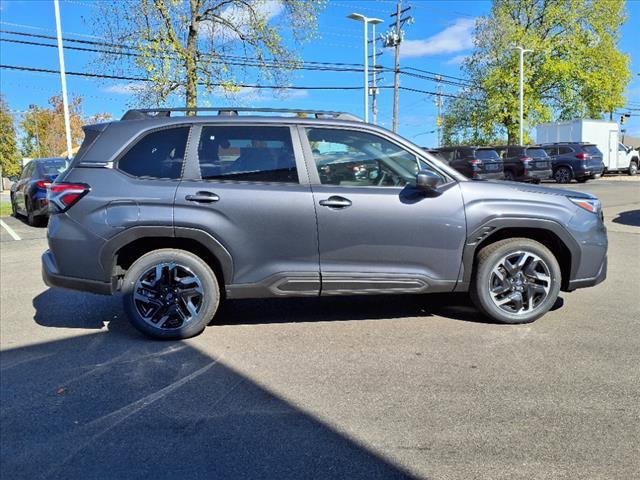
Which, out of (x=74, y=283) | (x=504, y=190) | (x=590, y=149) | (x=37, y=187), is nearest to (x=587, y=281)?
(x=504, y=190)

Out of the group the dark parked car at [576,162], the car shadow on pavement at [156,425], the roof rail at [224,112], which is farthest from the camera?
the dark parked car at [576,162]

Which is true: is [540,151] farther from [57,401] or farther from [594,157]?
[57,401]

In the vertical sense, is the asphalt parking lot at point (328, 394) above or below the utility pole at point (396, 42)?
below

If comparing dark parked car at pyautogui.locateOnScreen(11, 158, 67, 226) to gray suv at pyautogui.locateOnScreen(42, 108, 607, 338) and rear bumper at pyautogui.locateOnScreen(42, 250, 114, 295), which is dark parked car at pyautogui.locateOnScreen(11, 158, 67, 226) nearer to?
rear bumper at pyautogui.locateOnScreen(42, 250, 114, 295)

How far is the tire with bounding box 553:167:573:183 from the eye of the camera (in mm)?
23742

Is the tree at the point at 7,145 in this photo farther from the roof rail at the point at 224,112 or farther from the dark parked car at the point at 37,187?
the roof rail at the point at 224,112

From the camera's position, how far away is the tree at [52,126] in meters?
60.1

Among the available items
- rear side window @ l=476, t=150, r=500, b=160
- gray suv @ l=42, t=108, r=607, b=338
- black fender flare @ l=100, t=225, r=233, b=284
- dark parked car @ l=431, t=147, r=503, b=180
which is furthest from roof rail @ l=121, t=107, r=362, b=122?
rear side window @ l=476, t=150, r=500, b=160

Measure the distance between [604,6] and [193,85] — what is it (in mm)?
33552

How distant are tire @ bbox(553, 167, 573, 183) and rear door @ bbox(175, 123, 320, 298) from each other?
22.4 m

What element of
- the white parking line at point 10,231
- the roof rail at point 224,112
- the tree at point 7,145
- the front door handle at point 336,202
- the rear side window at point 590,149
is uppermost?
the tree at point 7,145

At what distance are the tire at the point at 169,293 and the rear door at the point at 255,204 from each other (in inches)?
9.9

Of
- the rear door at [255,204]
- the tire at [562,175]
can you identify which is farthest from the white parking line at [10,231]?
the tire at [562,175]

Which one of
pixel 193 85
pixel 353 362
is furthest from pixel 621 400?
pixel 193 85
